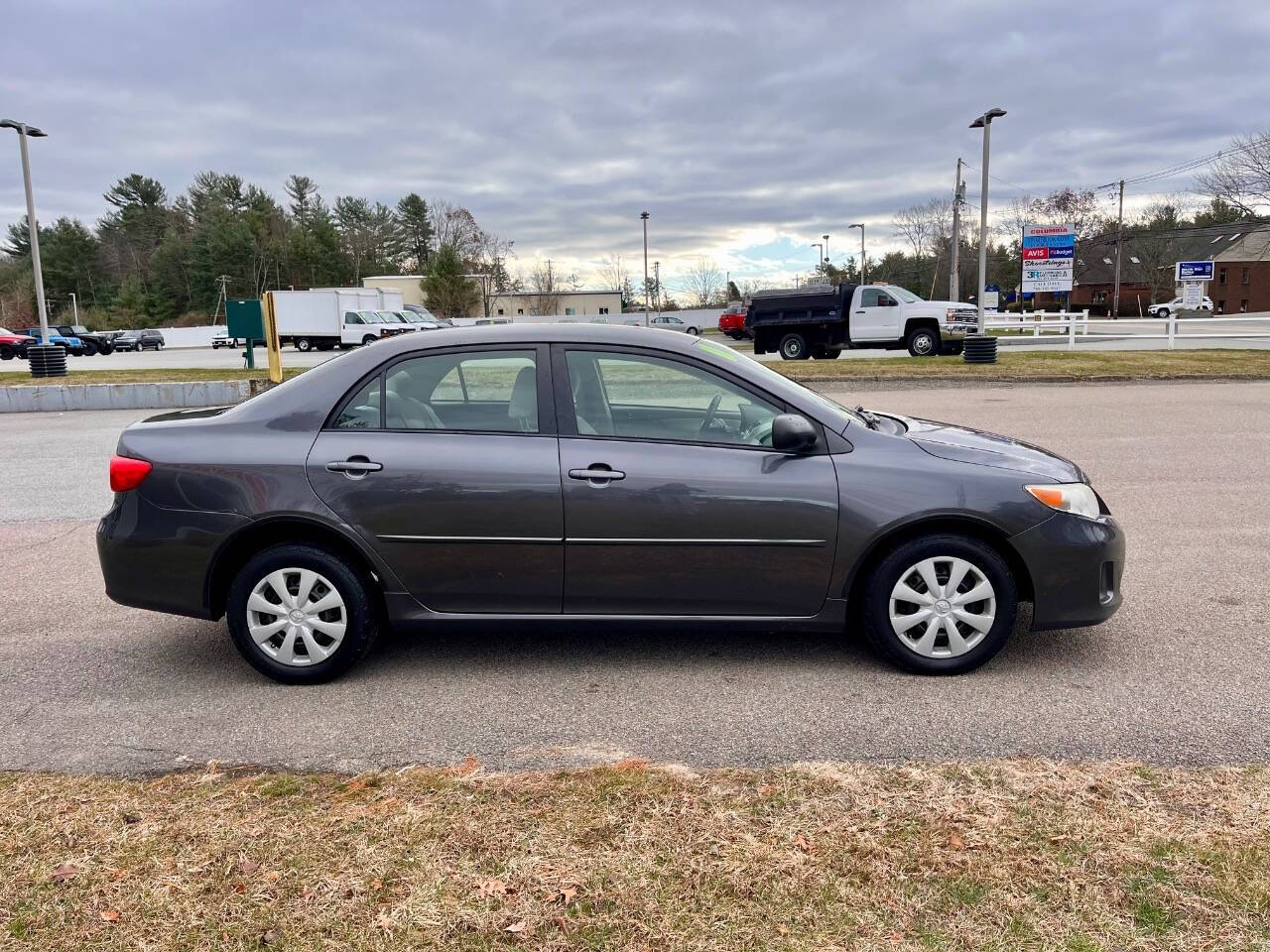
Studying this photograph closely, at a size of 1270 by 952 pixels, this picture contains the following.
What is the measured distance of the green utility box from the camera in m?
22.7

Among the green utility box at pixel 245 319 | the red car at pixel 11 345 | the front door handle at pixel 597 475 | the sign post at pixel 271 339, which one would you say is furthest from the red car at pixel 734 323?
the front door handle at pixel 597 475

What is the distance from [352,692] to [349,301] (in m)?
42.5

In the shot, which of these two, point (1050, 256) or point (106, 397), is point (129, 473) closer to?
point (106, 397)

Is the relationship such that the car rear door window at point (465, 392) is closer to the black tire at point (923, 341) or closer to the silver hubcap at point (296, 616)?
the silver hubcap at point (296, 616)

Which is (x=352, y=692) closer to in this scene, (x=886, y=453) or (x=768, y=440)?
(x=768, y=440)

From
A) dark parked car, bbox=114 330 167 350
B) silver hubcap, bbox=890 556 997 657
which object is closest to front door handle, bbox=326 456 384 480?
silver hubcap, bbox=890 556 997 657

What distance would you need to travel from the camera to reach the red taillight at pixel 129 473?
419cm

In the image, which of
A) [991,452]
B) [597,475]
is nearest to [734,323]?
[991,452]

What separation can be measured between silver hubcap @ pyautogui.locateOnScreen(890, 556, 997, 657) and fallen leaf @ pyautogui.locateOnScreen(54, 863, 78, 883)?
3.12 meters

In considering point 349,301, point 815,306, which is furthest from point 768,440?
point 349,301

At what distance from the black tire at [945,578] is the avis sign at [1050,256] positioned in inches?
1174

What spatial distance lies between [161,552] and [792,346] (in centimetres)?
2404

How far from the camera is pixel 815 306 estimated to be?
26766mm

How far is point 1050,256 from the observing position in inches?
1215
